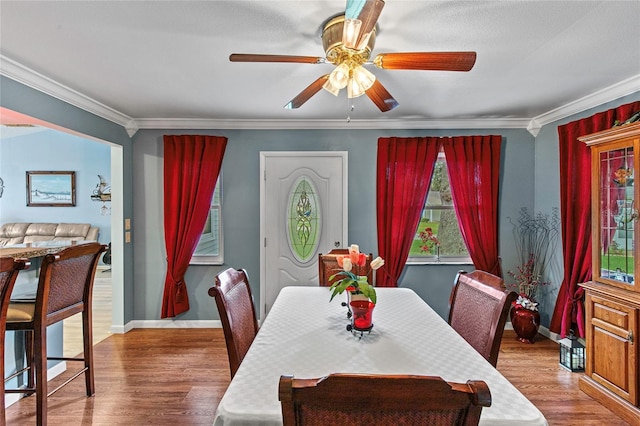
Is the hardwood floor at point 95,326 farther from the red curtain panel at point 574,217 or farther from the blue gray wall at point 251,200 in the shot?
the red curtain panel at point 574,217

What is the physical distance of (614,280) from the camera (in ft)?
7.86

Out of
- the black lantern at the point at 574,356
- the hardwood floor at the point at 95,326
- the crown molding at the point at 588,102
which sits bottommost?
the hardwood floor at the point at 95,326

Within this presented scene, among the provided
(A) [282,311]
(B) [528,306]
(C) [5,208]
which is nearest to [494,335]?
(A) [282,311]

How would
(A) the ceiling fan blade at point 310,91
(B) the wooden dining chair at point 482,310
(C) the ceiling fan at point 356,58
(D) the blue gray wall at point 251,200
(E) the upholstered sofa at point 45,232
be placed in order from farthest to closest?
(E) the upholstered sofa at point 45,232 < (D) the blue gray wall at point 251,200 < (A) the ceiling fan blade at point 310,91 < (B) the wooden dining chair at point 482,310 < (C) the ceiling fan at point 356,58

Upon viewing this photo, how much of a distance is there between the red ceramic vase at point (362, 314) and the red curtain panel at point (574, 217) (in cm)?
245

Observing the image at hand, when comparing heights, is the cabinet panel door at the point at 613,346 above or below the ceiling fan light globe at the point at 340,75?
below

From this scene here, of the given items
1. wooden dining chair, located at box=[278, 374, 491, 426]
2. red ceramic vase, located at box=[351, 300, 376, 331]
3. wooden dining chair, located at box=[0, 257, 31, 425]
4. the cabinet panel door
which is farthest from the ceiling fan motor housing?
the cabinet panel door

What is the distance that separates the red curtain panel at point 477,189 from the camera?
3.77 m

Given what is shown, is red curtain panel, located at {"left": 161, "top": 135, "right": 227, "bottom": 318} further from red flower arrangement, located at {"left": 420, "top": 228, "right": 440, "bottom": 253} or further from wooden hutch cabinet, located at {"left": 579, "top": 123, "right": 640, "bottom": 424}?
wooden hutch cabinet, located at {"left": 579, "top": 123, "right": 640, "bottom": 424}

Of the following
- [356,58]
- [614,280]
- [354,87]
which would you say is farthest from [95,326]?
[614,280]

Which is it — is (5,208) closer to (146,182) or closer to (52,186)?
(52,186)

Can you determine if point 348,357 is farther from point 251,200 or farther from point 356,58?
point 251,200

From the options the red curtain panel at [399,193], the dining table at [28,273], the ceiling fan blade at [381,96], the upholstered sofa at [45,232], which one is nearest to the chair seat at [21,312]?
the dining table at [28,273]

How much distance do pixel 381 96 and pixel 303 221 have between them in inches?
84.6
